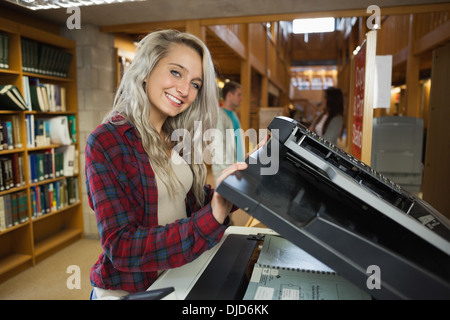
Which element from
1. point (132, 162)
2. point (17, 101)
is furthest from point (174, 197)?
point (17, 101)

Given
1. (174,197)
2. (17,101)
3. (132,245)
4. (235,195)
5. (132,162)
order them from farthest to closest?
(17,101) → (174,197) → (132,162) → (132,245) → (235,195)

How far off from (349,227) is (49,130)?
3691 millimetres

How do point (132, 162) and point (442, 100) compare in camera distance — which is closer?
point (132, 162)

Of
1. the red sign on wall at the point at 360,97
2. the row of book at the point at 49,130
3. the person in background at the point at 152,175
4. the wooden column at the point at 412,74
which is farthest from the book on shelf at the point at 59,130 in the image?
the wooden column at the point at 412,74

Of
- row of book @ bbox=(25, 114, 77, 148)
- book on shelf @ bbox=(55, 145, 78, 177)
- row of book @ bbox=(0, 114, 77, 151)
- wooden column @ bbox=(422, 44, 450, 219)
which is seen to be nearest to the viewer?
row of book @ bbox=(0, 114, 77, 151)

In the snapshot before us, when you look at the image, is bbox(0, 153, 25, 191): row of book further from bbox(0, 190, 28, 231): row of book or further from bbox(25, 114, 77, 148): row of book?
bbox(25, 114, 77, 148): row of book

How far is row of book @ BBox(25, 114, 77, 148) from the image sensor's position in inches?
131

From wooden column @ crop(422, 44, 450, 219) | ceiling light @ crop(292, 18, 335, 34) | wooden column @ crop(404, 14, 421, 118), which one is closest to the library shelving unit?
ceiling light @ crop(292, 18, 335, 34)

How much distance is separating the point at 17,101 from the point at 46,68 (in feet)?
2.30

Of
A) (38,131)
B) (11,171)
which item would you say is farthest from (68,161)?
(11,171)

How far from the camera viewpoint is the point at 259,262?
91 cm

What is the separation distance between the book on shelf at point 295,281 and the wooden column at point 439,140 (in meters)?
2.87

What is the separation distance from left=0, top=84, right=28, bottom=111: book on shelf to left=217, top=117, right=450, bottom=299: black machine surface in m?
2.90

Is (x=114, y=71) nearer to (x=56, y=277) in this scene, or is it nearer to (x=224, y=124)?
(x=224, y=124)
